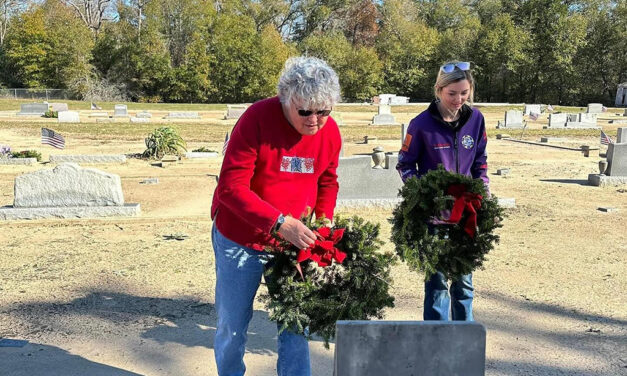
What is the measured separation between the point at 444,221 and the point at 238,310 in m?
1.05

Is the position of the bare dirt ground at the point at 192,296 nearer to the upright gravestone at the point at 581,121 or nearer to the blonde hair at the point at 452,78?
the blonde hair at the point at 452,78

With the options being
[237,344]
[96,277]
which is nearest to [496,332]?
[237,344]

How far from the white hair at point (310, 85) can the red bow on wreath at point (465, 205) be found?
771 mm

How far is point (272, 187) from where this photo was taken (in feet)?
8.13

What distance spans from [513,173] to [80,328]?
10.4 m

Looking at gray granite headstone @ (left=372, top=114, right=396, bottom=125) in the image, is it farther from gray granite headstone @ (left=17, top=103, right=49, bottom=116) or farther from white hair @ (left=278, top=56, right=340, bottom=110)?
white hair @ (left=278, top=56, right=340, bottom=110)

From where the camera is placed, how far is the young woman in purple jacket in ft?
10.3

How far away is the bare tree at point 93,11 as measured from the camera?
5828 cm

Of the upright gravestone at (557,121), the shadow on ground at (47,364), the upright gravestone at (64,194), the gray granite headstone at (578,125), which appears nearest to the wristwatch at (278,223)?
the shadow on ground at (47,364)

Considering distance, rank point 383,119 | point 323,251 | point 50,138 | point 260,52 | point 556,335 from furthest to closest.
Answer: point 260,52 < point 383,119 < point 50,138 < point 556,335 < point 323,251

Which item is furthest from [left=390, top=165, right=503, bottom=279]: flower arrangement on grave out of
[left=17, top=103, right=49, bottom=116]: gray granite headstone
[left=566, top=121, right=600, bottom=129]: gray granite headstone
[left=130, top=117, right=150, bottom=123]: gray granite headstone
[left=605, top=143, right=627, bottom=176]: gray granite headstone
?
[left=17, top=103, right=49, bottom=116]: gray granite headstone

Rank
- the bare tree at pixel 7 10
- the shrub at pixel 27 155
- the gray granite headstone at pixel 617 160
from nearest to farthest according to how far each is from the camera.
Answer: the gray granite headstone at pixel 617 160, the shrub at pixel 27 155, the bare tree at pixel 7 10

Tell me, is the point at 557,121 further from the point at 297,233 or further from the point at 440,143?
the point at 297,233

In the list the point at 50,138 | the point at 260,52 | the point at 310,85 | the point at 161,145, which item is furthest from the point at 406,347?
the point at 260,52
